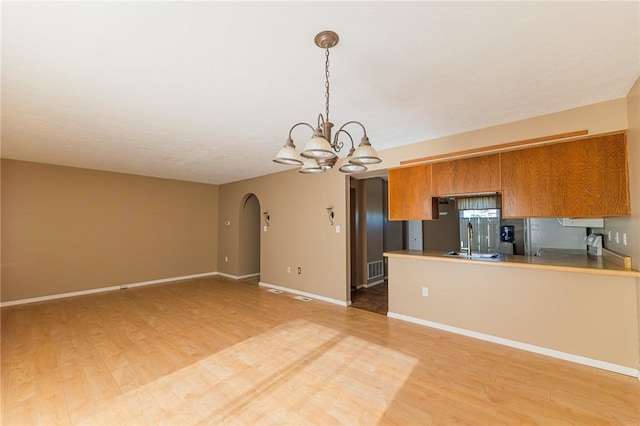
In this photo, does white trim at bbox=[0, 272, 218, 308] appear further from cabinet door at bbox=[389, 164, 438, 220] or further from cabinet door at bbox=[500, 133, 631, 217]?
cabinet door at bbox=[500, 133, 631, 217]

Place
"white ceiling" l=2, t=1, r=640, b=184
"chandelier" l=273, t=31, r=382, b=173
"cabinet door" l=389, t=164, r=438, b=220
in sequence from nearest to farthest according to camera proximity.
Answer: "white ceiling" l=2, t=1, r=640, b=184, "chandelier" l=273, t=31, r=382, b=173, "cabinet door" l=389, t=164, r=438, b=220

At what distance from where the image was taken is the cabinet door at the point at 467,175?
340 centimetres

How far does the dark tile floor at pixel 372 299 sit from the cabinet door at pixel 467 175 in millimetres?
2120

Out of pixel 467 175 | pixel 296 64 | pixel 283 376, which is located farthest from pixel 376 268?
pixel 296 64

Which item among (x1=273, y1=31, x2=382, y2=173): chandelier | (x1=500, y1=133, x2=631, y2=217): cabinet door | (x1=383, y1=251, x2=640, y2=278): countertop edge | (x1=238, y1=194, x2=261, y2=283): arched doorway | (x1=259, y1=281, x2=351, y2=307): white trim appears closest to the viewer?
(x1=273, y1=31, x2=382, y2=173): chandelier

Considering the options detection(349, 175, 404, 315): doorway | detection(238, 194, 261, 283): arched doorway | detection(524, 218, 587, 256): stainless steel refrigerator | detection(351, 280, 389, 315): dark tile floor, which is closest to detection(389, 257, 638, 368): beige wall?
detection(351, 280, 389, 315): dark tile floor

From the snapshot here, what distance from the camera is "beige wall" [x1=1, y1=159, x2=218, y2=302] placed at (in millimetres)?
5027

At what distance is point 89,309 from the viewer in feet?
15.2

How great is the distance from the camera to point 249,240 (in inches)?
293

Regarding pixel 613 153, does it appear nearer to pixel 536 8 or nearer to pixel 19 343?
pixel 536 8

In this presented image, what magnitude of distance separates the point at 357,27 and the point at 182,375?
10.4 feet

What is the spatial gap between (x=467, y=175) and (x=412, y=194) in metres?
0.76

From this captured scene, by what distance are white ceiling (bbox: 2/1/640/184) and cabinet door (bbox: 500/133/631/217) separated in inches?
17.5

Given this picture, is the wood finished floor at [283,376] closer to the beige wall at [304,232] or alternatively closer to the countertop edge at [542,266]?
the countertop edge at [542,266]
